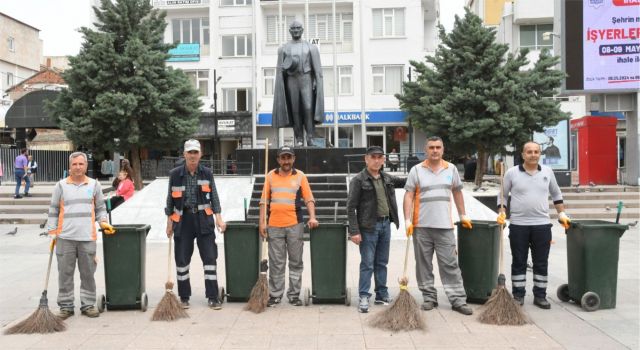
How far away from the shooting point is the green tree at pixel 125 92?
1867 centimetres

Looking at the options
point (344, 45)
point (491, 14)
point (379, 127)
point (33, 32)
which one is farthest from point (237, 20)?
point (33, 32)

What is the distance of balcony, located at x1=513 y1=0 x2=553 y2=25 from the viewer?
32.3 m

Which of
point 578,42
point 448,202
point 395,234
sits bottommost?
point 395,234

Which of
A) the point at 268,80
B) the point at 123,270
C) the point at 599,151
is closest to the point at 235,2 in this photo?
the point at 268,80

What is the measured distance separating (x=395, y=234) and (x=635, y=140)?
11904 millimetres

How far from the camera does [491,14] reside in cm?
4219

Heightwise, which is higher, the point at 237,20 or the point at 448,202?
the point at 237,20

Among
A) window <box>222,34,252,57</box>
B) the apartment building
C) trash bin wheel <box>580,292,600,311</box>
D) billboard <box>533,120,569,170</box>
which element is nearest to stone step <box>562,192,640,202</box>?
billboard <box>533,120,569,170</box>

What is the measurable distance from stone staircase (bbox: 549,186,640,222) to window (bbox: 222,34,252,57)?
2045cm

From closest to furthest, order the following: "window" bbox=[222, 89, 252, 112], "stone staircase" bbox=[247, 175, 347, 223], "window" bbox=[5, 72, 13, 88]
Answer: "stone staircase" bbox=[247, 175, 347, 223] → "window" bbox=[222, 89, 252, 112] → "window" bbox=[5, 72, 13, 88]

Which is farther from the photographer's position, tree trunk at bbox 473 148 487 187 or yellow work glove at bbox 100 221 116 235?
tree trunk at bbox 473 148 487 187

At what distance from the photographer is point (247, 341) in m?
5.40

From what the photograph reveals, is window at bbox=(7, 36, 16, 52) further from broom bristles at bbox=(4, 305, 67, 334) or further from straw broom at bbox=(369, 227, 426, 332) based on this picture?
straw broom at bbox=(369, 227, 426, 332)

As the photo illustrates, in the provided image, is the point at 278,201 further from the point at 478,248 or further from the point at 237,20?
the point at 237,20
